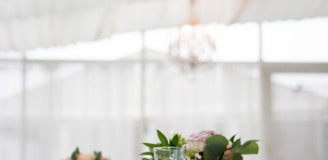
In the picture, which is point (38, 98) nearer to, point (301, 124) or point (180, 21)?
point (180, 21)

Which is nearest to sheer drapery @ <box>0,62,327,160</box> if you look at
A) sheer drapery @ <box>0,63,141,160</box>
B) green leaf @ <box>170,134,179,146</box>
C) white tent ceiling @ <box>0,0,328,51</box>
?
sheer drapery @ <box>0,63,141,160</box>

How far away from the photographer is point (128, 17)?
Result: 388cm

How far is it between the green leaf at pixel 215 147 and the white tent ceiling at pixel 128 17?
84.3 inches

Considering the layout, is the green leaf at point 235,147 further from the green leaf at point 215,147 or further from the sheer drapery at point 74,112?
the sheer drapery at point 74,112

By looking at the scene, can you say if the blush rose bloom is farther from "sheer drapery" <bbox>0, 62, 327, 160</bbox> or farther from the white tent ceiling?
"sheer drapery" <bbox>0, 62, 327, 160</bbox>

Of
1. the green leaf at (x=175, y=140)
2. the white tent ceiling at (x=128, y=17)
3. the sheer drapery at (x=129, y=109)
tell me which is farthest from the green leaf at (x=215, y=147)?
the sheer drapery at (x=129, y=109)

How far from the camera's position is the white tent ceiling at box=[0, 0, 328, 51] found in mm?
3438

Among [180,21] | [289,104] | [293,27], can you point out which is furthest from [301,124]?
[180,21]

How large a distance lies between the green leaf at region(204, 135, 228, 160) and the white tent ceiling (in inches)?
84.3

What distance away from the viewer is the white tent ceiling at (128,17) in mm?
3438

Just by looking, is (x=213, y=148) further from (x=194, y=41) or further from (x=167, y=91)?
(x=167, y=91)

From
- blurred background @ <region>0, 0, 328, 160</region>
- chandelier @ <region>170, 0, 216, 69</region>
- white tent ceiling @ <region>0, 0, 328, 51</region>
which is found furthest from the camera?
blurred background @ <region>0, 0, 328, 160</region>

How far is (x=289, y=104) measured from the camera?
15.5ft

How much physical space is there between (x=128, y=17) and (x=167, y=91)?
1007mm
